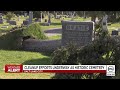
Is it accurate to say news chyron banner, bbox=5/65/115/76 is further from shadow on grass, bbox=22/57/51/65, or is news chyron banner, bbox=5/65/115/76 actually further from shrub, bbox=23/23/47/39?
shrub, bbox=23/23/47/39

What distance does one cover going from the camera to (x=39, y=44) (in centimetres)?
704

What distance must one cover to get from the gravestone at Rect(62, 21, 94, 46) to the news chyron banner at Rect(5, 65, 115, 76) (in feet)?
2.13

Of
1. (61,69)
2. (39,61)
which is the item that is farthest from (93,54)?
(39,61)

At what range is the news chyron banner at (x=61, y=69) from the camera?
4.82 meters

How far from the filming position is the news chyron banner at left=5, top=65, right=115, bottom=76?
4.82 metres

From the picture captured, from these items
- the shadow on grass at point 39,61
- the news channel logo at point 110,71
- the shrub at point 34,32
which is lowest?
the news channel logo at point 110,71

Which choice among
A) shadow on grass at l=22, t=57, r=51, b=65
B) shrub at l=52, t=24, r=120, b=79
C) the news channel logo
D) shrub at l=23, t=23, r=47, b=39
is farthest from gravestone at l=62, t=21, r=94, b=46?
shrub at l=23, t=23, r=47, b=39

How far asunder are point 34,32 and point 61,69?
406cm

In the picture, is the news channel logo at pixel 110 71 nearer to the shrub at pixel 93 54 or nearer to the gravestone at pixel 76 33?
the shrub at pixel 93 54

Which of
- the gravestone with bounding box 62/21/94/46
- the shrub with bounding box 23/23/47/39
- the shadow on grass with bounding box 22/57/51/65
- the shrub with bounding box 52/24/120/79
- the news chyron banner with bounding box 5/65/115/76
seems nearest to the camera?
the news chyron banner with bounding box 5/65/115/76

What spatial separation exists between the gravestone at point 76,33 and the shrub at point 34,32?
6.72 ft

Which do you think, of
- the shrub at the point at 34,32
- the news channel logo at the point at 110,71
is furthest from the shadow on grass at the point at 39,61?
the shrub at the point at 34,32

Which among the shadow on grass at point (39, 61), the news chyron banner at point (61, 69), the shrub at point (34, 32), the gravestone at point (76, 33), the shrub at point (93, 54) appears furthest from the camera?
the shrub at point (34, 32)
